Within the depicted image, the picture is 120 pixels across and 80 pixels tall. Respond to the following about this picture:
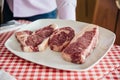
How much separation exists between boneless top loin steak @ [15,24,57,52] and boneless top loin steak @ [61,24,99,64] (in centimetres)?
8

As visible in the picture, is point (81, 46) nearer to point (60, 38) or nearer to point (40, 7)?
point (60, 38)

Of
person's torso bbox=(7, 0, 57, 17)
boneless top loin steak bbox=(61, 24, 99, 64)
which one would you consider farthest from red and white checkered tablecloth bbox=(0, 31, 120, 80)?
person's torso bbox=(7, 0, 57, 17)

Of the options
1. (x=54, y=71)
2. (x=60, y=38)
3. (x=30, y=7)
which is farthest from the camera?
(x=30, y=7)

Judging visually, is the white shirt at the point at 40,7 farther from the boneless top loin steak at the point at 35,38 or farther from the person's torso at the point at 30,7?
the boneless top loin steak at the point at 35,38

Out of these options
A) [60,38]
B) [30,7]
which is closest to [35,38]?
[60,38]

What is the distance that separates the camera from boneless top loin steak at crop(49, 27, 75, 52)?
675mm

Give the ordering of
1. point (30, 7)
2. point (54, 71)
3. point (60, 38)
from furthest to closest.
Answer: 1. point (30, 7)
2. point (60, 38)
3. point (54, 71)

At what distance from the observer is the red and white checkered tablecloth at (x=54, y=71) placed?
1.89 ft

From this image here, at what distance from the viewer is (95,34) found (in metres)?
0.70

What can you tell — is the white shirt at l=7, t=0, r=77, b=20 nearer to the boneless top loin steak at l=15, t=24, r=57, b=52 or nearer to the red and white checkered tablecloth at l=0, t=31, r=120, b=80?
the boneless top loin steak at l=15, t=24, r=57, b=52

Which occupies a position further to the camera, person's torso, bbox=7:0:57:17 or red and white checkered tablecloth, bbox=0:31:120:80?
person's torso, bbox=7:0:57:17

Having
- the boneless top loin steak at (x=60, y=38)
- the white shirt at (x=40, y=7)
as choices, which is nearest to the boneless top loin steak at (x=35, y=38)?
the boneless top loin steak at (x=60, y=38)

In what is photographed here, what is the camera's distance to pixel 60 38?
2.31 feet

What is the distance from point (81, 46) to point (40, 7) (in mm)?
429
